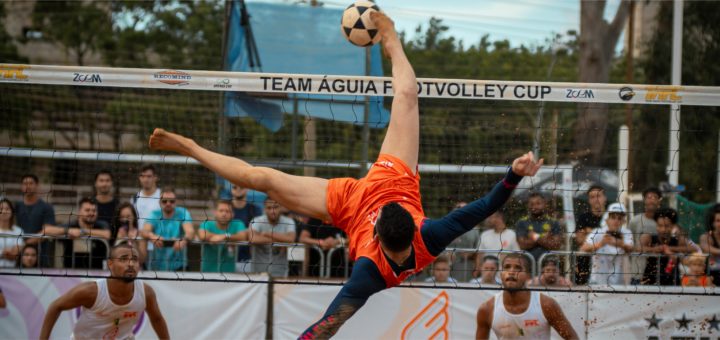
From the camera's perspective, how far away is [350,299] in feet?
17.9

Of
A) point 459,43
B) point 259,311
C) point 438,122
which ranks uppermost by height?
point 459,43

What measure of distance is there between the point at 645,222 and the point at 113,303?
18.7ft

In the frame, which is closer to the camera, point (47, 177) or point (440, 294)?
point (440, 294)

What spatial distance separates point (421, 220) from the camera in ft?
19.0

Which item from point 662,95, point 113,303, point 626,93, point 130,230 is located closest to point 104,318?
point 113,303

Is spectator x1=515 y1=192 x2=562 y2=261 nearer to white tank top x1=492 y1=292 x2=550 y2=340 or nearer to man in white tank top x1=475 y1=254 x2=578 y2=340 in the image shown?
man in white tank top x1=475 y1=254 x2=578 y2=340

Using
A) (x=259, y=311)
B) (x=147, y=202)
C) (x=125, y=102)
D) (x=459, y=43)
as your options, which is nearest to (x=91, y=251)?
(x=147, y=202)

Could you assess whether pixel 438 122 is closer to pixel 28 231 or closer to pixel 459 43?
pixel 459 43

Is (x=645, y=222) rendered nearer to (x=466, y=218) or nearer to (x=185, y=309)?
(x=466, y=218)

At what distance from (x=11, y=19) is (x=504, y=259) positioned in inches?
633

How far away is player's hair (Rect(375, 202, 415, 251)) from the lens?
5.23m

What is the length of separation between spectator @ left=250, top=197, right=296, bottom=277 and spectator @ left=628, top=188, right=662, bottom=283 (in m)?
3.68

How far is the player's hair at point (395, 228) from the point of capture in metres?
5.23

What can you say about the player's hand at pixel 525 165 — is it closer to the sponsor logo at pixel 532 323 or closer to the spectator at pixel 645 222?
the sponsor logo at pixel 532 323
